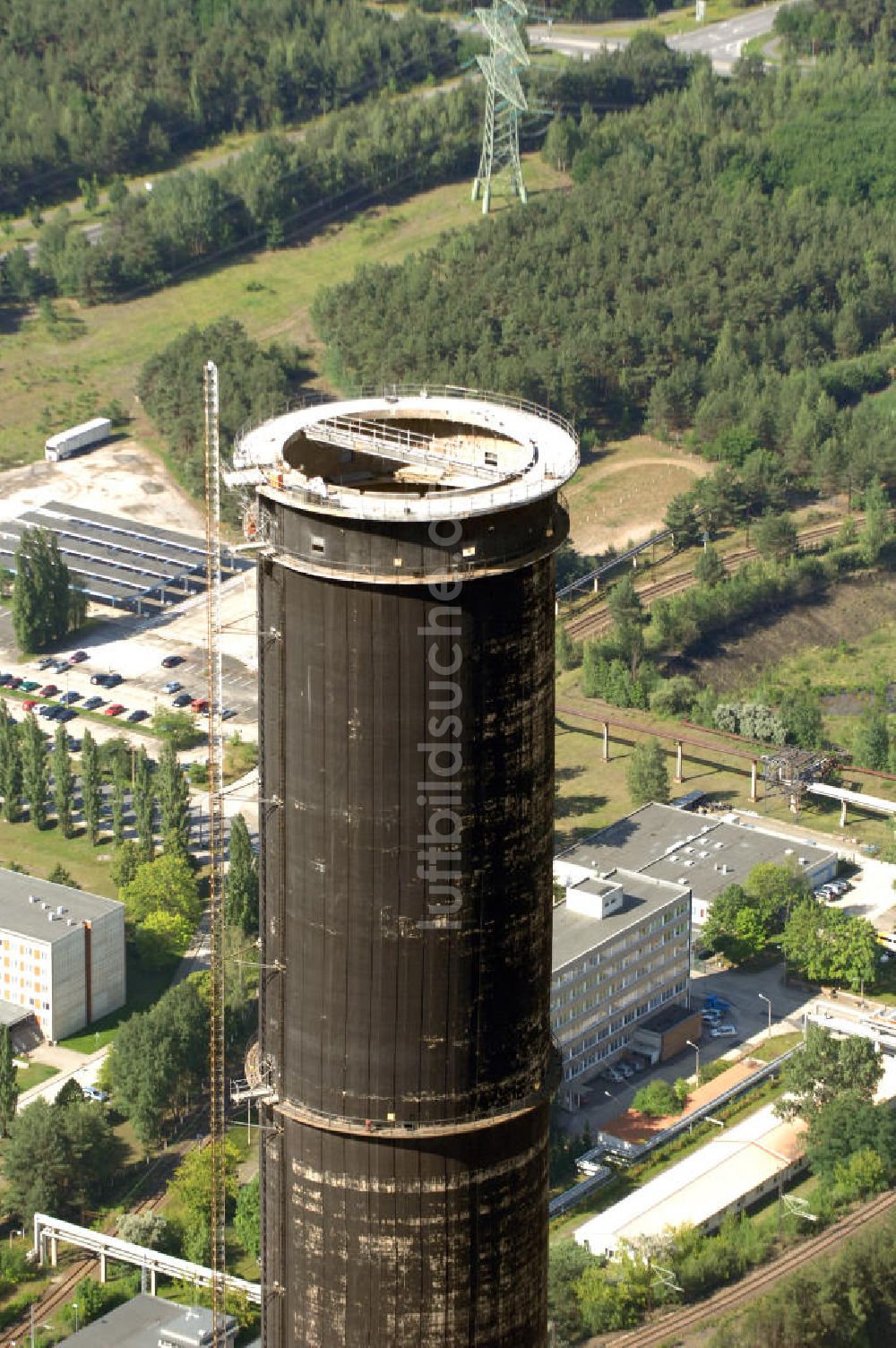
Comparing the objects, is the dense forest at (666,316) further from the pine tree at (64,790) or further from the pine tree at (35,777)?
the pine tree at (64,790)

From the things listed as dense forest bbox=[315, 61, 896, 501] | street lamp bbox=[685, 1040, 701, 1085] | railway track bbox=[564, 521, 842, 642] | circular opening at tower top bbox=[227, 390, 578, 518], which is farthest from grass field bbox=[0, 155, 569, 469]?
circular opening at tower top bbox=[227, 390, 578, 518]

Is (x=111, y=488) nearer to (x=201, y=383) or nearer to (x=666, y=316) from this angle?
(x=201, y=383)

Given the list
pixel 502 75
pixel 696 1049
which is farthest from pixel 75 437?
pixel 696 1049

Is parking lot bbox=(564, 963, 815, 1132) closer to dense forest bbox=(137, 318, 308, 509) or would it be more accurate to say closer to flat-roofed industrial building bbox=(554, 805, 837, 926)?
flat-roofed industrial building bbox=(554, 805, 837, 926)

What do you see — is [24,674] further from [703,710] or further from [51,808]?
[703,710]

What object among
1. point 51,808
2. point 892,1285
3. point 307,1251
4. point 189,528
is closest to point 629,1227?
point 892,1285

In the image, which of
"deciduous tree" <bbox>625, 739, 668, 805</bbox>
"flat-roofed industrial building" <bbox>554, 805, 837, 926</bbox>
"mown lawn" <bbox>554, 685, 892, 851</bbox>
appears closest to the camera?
"flat-roofed industrial building" <bbox>554, 805, 837, 926</bbox>
